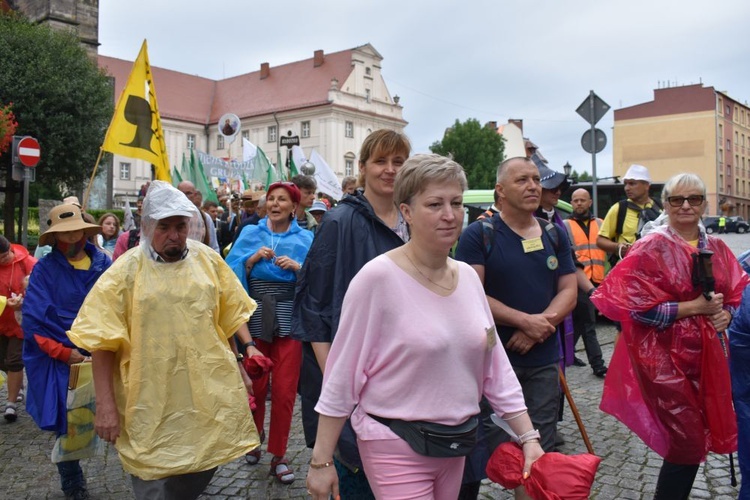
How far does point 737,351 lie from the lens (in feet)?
10.4

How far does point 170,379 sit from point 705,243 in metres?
2.93

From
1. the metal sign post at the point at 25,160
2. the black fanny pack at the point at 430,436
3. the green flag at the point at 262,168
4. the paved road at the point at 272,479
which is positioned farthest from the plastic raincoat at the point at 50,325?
the green flag at the point at 262,168

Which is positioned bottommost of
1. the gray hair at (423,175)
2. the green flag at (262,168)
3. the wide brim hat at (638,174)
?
the gray hair at (423,175)

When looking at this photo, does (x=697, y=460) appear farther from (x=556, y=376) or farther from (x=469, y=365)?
(x=469, y=365)

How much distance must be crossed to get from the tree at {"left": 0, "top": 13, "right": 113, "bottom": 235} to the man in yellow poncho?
812 inches

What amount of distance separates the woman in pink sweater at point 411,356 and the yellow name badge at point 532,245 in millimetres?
1279

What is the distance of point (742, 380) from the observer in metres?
3.14

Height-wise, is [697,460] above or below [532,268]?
below

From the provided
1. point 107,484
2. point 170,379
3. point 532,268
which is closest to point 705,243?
point 532,268

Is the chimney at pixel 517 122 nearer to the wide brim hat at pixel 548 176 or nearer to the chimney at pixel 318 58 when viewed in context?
the chimney at pixel 318 58

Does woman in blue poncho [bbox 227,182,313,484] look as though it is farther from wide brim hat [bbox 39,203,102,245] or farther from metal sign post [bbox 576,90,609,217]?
metal sign post [bbox 576,90,609,217]

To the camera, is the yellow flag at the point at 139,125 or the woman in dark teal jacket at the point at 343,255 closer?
the woman in dark teal jacket at the point at 343,255

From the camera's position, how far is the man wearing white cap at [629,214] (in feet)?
23.1

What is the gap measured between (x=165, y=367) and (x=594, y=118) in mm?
9208
